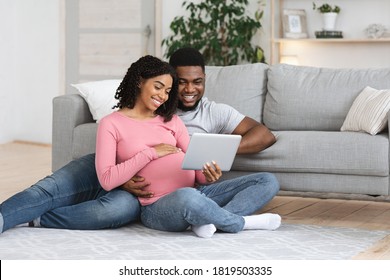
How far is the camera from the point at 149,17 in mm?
7684

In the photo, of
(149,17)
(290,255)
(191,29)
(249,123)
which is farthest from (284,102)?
(149,17)

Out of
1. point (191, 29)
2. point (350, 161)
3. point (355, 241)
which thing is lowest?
point (355, 241)

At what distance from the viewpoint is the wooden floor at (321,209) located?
14.2 ft

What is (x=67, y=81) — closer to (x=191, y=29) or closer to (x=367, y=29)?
(x=191, y=29)

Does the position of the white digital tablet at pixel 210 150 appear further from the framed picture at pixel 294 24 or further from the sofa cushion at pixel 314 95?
the framed picture at pixel 294 24

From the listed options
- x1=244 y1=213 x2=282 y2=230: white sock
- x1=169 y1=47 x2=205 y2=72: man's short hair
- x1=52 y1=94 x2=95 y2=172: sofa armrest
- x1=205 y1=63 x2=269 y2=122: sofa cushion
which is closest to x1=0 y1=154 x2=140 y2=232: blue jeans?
x1=244 y1=213 x2=282 y2=230: white sock

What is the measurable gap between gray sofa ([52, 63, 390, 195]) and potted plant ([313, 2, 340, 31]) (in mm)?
1659

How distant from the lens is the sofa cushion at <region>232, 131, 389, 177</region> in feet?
14.0

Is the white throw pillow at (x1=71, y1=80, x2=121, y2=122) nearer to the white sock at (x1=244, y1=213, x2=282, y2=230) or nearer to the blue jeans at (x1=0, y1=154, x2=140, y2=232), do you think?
the blue jeans at (x1=0, y1=154, x2=140, y2=232)

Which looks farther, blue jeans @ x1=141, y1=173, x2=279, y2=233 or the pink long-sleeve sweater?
the pink long-sleeve sweater

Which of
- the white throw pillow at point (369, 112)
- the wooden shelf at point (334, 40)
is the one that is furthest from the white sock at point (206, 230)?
the wooden shelf at point (334, 40)

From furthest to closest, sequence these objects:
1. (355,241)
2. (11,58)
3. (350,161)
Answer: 1. (11,58)
2. (350,161)
3. (355,241)

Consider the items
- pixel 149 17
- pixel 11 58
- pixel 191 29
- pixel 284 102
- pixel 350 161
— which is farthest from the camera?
pixel 11 58

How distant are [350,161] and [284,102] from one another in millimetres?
821
